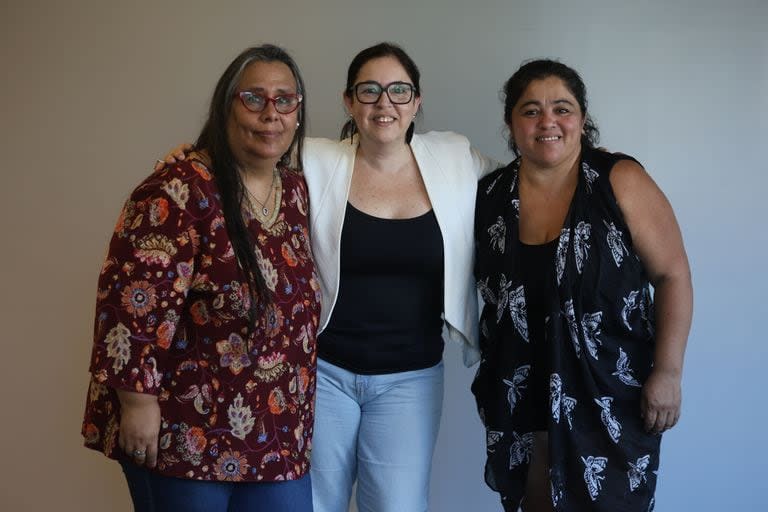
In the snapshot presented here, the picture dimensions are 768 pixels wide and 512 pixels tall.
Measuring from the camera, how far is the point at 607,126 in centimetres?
261

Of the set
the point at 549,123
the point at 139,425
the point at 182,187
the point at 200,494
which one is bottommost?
the point at 200,494

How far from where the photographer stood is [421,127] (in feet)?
8.79

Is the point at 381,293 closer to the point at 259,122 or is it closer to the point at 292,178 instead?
the point at 292,178

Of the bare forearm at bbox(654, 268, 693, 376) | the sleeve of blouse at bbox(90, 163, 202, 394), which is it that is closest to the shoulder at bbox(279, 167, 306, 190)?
the sleeve of blouse at bbox(90, 163, 202, 394)

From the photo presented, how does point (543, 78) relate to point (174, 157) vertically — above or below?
above

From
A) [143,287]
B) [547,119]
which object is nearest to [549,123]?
[547,119]

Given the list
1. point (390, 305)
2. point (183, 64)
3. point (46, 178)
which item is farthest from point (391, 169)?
point (46, 178)

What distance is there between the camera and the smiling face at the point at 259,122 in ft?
6.01

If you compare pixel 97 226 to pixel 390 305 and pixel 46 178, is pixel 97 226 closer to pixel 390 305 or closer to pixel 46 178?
pixel 46 178

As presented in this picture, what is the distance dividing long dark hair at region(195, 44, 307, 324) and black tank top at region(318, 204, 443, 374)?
37cm

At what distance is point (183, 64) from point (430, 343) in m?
1.35

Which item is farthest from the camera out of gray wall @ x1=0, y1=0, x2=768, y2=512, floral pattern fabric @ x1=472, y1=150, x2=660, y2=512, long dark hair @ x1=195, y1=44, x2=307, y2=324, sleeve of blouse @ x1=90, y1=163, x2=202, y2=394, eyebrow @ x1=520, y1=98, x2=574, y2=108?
gray wall @ x1=0, y1=0, x2=768, y2=512

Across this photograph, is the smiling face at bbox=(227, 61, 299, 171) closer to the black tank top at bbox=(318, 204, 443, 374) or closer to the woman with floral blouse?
the woman with floral blouse

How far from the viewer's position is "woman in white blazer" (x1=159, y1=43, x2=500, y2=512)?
2105 millimetres
